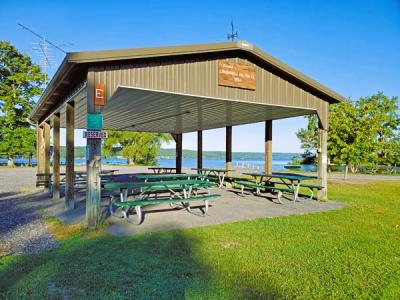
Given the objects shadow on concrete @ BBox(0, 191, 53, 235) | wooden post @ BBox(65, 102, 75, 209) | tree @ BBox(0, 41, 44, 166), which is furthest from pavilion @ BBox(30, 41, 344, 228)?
tree @ BBox(0, 41, 44, 166)

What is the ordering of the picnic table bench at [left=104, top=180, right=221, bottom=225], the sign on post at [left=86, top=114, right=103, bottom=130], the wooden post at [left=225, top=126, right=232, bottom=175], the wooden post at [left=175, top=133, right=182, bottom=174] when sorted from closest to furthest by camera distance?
the sign on post at [left=86, top=114, right=103, bottom=130]
the picnic table bench at [left=104, top=180, right=221, bottom=225]
the wooden post at [left=225, top=126, right=232, bottom=175]
the wooden post at [left=175, top=133, right=182, bottom=174]

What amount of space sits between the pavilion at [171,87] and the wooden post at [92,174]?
0.02 m

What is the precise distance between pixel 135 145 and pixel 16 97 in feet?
49.4

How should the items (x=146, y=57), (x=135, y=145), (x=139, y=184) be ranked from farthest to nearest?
(x=135, y=145) → (x=139, y=184) → (x=146, y=57)

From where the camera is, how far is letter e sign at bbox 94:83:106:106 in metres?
5.75

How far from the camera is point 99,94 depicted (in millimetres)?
5793

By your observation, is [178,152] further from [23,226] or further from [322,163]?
[23,226]

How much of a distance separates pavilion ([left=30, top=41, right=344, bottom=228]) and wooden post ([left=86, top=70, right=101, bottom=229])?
0.02m

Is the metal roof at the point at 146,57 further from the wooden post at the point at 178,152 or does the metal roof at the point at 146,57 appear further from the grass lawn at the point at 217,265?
the wooden post at the point at 178,152

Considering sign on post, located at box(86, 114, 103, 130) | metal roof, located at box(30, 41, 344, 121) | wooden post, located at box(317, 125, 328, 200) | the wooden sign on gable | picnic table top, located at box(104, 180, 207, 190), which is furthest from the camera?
wooden post, located at box(317, 125, 328, 200)

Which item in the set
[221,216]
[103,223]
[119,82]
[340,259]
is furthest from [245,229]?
[119,82]

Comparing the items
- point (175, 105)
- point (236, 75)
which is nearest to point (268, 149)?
point (175, 105)

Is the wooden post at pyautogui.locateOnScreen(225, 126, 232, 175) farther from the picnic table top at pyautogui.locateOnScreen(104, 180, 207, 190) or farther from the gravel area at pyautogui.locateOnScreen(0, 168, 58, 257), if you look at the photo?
the gravel area at pyautogui.locateOnScreen(0, 168, 58, 257)

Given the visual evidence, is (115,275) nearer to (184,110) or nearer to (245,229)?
(245,229)
